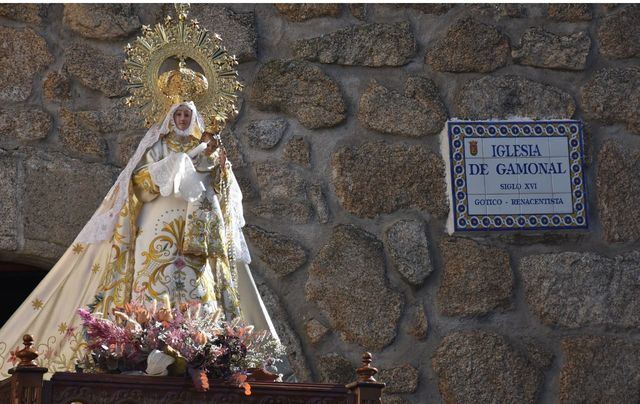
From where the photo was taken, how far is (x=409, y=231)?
5.54m

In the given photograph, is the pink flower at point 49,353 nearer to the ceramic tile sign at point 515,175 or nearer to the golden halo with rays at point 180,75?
the golden halo with rays at point 180,75

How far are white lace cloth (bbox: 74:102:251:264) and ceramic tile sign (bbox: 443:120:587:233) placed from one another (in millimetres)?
971

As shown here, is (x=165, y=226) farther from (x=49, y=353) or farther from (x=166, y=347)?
(x=166, y=347)

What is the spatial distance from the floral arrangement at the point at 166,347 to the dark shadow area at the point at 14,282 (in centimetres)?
→ 167

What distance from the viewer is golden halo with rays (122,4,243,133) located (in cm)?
507

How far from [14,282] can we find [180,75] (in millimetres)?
1882

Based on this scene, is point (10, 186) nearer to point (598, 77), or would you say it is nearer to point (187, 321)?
point (187, 321)

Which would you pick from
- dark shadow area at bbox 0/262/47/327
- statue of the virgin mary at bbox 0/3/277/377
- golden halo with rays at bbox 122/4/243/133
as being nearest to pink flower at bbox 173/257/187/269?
statue of the virgin mary at bbox 0/3/277/377

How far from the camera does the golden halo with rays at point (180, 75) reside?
5.07 m

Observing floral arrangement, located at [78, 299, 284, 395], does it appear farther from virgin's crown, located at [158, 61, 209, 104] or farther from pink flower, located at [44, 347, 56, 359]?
virgin's crown, located at [158, 61, 209, 104]

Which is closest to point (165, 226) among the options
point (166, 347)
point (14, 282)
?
point (166, 347)

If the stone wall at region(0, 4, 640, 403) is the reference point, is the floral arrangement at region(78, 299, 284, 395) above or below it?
below

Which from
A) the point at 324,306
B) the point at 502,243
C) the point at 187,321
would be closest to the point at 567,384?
the point at 502,243

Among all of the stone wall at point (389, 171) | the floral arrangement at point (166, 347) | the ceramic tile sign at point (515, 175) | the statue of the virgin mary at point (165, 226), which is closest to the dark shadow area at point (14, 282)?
the stone wall at point (389, 171)
